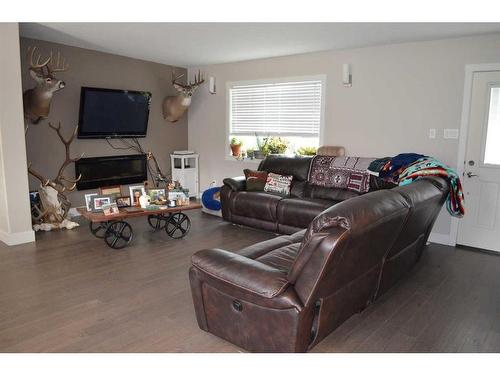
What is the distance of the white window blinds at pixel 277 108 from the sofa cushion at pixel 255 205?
56.9 inches

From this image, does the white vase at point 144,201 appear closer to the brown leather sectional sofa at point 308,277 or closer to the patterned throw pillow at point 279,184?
the patterned throw pillow at point 279,184

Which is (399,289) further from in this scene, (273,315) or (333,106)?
(333,106)

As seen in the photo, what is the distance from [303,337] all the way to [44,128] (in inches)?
186

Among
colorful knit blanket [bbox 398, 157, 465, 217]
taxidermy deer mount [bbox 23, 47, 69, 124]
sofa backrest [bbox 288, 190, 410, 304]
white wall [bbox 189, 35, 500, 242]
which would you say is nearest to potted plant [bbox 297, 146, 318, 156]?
white wall [bbox 189, 35, 500, 242]

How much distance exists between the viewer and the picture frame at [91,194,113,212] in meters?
4.29

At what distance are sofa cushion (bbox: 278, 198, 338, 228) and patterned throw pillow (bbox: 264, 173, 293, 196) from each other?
18.6 inches

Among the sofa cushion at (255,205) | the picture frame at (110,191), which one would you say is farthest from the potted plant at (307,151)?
the picture frame at (110,191)

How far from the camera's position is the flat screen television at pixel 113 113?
18.6 feet

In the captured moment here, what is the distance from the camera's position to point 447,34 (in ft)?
14.3

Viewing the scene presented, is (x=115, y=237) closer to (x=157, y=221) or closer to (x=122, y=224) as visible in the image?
(x=122, y=224)

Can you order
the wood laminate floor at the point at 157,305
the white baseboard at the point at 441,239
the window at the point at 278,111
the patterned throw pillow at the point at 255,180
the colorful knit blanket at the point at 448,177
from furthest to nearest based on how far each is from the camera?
the window at the point at 278,111
the patterned throw pillow at the point at 255,180
the white baseboard at the point at 441,239
the colorful knit blanket at the point at 448,177
the wood laminate floor at the point at 157,305

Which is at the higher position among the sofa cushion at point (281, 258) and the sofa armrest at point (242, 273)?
the sofa armrest at point (242, 273)

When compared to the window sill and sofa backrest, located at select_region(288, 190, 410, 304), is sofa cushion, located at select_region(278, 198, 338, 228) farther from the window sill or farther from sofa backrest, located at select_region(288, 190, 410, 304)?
sofa backrest, located at select_region(288, 190, 410, 304)
